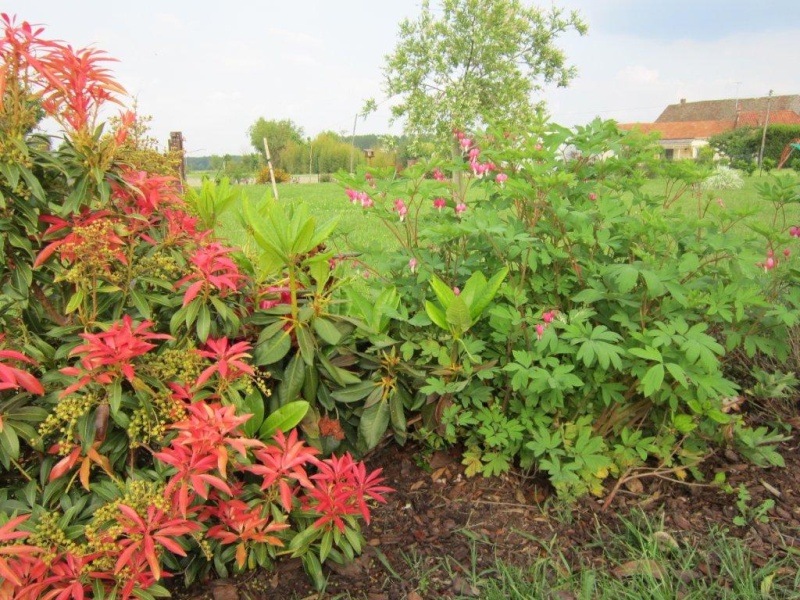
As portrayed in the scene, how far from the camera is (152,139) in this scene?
66.1 inches

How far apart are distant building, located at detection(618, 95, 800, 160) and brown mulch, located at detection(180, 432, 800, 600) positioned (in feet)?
138

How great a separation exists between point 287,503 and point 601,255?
54.3 inches

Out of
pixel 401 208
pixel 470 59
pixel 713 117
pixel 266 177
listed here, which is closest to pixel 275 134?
pixel 266 177

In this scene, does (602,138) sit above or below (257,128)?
below

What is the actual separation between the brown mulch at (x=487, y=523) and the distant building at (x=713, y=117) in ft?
138

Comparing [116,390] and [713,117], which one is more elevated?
[713,117]

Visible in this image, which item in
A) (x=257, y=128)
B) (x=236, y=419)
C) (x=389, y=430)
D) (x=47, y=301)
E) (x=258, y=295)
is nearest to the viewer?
(x=236, y=419)

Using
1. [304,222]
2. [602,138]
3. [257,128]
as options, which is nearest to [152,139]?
[304,222]

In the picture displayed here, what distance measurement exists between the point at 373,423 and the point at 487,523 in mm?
505

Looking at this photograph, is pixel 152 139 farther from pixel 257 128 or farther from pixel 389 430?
pixel 257 128

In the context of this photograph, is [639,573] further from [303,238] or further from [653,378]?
[303,238]

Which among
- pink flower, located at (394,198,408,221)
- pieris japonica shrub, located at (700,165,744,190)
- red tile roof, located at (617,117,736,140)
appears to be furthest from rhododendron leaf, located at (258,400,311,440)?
red tile roof, located at (617,117,736,140)

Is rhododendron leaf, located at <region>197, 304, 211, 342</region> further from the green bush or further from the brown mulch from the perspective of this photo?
the green bush

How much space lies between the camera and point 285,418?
1.68 meters
